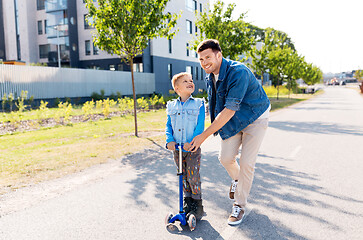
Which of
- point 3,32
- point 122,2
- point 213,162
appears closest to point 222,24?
point 122,2

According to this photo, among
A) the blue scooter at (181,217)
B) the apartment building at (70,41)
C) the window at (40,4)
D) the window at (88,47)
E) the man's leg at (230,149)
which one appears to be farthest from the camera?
the window at (40,4)

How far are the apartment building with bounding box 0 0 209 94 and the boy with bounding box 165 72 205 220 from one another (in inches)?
1057

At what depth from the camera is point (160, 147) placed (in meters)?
7.65

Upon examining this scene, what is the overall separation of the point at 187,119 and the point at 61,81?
19923 mm

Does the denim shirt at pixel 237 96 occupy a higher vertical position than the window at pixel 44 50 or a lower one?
lower

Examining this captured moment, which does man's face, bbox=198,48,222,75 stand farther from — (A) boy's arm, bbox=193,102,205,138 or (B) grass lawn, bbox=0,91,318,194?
(B) grass lawn, bbox=0,91,318,194

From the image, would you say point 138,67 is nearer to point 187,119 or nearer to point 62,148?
point 62,148

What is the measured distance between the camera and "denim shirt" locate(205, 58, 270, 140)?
2992 millimetres

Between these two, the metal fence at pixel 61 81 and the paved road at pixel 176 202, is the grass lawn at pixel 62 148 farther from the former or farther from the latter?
the metal fence at pixel 61 81

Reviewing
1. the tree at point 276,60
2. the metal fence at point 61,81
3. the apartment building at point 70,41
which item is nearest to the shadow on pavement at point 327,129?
the metal fence at point 61,81

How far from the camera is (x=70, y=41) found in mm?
32094

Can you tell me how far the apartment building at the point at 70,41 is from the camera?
3119 cm

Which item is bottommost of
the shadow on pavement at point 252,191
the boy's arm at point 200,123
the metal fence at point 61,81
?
the shadow on pavement at point 252,191

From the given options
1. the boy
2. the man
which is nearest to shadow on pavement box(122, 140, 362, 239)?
the man
